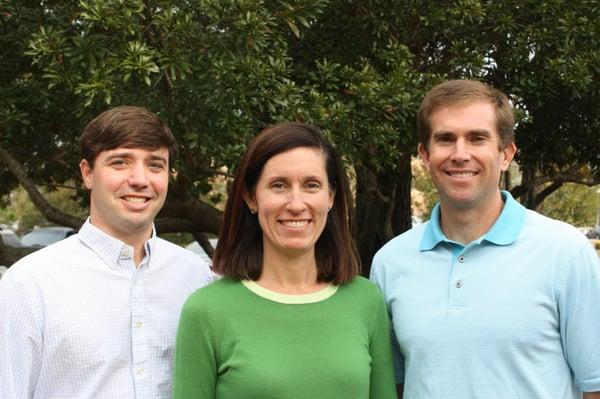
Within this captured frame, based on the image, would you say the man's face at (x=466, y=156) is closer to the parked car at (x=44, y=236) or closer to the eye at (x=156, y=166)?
the eye at (x=156, y=166)

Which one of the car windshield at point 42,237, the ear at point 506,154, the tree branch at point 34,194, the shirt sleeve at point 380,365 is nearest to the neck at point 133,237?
the shirt sleeve at point 380,365

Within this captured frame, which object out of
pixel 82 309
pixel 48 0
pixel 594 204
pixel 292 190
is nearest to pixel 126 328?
pixel 82 309

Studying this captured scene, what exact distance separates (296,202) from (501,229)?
80 cm

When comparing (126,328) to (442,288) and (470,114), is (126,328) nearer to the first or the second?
(442,288)

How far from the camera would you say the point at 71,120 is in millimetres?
8383

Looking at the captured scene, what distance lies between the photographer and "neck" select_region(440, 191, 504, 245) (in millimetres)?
3033

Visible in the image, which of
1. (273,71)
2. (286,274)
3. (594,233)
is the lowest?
(286,274)

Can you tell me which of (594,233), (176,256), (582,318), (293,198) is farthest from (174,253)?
(594,233)

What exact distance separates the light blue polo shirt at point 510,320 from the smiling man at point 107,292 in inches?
38.2

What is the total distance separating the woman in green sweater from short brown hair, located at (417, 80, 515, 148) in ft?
1.49

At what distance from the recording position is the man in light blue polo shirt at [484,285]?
2801mm

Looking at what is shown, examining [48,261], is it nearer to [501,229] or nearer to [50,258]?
[50,258]

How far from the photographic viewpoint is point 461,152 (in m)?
2.97

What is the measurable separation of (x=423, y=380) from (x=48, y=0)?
6.07 metres
